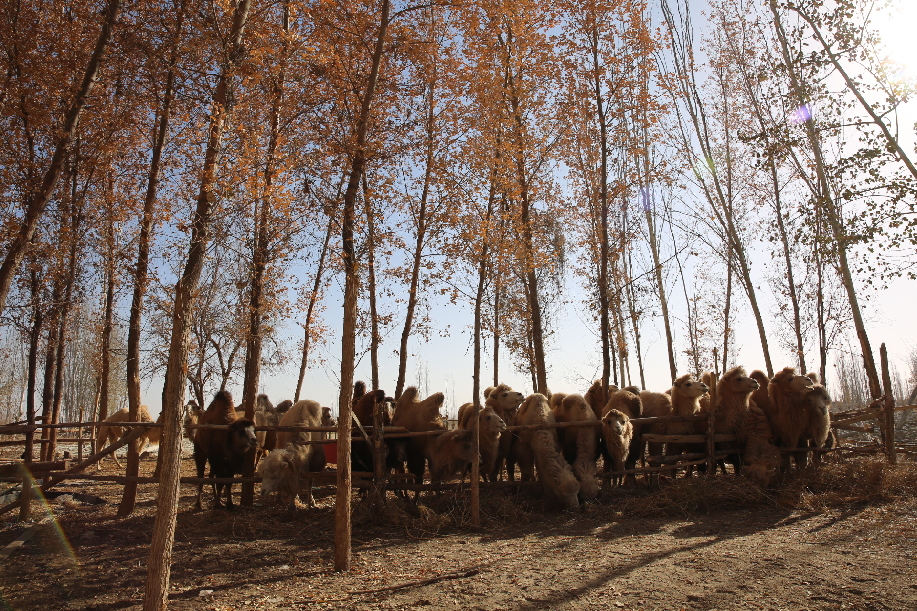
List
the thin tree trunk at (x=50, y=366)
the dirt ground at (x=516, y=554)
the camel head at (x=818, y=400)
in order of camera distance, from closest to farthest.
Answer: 1. the dirt ground at (x=516, y=554)
2. the camel head at (x=818, y=400)
3. the thin tree trunk at (x=50, y=366)

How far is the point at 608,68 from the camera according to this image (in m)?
14.0

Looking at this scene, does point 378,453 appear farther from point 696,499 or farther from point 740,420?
point 740,420

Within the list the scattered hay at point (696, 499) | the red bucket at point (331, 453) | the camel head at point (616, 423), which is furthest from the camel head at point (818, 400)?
the red bucket at point (331, 453)

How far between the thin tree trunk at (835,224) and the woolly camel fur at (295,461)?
33.5 ft

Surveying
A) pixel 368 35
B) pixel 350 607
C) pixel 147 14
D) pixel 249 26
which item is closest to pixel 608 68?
pixel 368 35

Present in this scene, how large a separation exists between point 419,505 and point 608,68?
10.6 meters

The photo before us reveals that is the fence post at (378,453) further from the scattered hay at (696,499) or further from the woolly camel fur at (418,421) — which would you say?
the scattered hay at (696,499)

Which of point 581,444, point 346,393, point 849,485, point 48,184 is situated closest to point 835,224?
point 849,485

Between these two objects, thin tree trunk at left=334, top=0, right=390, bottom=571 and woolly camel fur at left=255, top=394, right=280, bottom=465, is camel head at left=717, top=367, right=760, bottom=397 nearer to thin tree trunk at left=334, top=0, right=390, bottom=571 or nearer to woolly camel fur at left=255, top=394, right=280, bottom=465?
thin tree trunk at left=334, top=0, right=390, bottom=571

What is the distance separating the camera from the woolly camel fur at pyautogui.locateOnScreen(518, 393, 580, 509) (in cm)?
987

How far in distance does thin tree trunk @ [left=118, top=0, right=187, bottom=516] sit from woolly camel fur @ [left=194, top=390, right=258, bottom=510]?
1061 millimetres

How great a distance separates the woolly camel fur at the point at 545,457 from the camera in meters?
9.87

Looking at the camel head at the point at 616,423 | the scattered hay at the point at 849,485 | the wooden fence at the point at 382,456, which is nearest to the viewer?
the wooden fence at the point at 382,456

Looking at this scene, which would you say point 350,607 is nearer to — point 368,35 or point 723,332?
point 368,35
